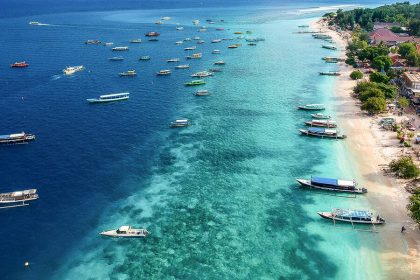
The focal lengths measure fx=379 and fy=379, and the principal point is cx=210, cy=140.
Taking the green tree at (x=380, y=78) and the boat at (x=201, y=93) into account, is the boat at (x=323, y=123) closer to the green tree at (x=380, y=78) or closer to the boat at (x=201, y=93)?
the green tree at (x=380, y=78)

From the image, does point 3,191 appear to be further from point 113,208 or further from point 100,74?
point 100,74

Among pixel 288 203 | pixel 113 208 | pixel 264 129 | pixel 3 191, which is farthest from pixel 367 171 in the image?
pixel 3 191

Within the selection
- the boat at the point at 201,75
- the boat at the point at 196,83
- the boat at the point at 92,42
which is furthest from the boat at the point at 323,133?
the boat at the point at 92,42

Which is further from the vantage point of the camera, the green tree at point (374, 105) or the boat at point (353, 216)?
the green tree at point (374, 105)

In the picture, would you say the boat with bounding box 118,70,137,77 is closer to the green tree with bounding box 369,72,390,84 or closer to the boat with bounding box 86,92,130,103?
the boat with bounding box 86,92,130,103

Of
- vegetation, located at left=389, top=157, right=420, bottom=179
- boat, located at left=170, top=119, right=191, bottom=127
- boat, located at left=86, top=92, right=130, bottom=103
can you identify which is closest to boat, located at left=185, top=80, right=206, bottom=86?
boat, located at left=86, top=92, right=130, bottom=103

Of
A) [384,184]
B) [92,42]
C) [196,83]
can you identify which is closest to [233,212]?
[384,184]

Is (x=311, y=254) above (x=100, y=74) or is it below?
below
